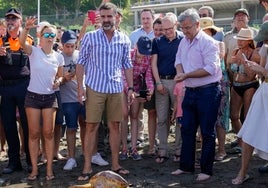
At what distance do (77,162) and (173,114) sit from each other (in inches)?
61.6

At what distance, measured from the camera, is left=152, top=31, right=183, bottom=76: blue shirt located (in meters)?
6.54

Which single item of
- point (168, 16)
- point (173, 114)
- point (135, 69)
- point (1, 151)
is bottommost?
point (1, 151)

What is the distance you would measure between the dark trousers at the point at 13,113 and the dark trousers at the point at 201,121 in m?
2.11

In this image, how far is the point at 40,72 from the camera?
5.80m

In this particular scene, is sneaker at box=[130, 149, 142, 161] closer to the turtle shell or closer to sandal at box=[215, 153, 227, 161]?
sandal at box=[215, 153, 227, 161]

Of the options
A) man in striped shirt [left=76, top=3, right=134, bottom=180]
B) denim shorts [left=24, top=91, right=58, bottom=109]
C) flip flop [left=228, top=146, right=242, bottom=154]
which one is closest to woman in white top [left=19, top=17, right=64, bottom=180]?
denim shorts [left=24, top=91, right=58, bottom=109]

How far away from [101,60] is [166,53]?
3.70 feet

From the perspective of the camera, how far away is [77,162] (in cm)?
680

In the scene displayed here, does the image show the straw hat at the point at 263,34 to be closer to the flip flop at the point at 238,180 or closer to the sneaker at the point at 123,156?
the flip flop at the point at 238,180

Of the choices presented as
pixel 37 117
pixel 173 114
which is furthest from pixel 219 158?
Answer: pixel 37 117

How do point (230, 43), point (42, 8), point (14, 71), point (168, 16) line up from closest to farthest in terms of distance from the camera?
point (14, 71) < point (168, 16) < point (230, 43) < point (42, 8)

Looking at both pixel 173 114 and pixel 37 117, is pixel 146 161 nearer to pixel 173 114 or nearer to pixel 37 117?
pixel 173 114

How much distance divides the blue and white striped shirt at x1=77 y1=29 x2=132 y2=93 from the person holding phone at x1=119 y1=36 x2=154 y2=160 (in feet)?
1.83

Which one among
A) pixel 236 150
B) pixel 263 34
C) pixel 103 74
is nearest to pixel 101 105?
pixel 103 74
